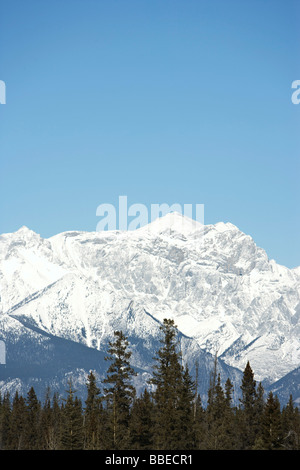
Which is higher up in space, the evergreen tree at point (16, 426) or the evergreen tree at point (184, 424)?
the evergreen tree at point (16, 426)

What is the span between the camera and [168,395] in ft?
292

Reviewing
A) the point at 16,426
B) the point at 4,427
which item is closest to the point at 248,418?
the point at 16,426

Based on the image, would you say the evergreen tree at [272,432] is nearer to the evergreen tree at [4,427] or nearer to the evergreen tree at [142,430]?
the evergreen tree at [142,430]

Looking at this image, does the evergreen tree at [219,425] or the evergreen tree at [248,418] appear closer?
the evergreen tree at [219,425]

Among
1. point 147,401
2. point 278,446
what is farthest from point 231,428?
point 278,446

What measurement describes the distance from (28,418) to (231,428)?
43.5 meters

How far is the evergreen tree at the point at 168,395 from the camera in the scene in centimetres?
8112

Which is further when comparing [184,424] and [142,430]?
[184,424]

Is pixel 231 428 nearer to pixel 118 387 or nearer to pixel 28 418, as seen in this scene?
pixel 118 387

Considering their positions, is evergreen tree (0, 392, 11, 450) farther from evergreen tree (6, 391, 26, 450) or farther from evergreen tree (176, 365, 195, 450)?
evergreen tree (176, 365, 195, 450)

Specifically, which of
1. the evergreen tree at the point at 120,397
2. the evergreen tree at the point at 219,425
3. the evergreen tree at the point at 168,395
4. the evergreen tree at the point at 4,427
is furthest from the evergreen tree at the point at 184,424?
the evergreen tree at the point at 4,427

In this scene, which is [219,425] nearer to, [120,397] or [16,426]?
[120,397]

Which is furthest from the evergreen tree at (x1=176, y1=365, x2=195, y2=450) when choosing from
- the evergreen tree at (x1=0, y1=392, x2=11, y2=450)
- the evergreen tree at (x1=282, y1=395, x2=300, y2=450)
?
the evergreen tree at (x1=0, y1=392, x2=11, y2=450)
